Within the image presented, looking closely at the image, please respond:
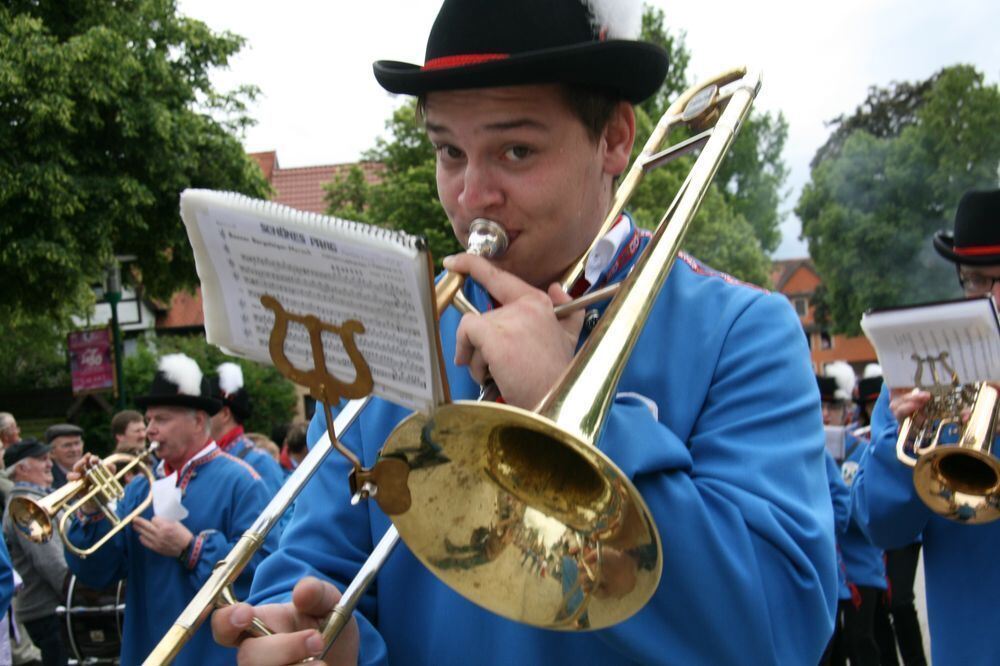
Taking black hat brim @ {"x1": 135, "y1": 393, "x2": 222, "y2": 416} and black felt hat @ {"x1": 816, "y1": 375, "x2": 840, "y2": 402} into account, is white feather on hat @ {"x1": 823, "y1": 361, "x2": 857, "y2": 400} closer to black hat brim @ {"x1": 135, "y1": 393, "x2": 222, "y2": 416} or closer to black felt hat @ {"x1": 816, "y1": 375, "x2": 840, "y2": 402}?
black felt hat @ {"x1": 816, "y1": 375, "x2": 840, "y2": 402}

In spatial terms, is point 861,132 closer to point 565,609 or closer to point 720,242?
point 720,242

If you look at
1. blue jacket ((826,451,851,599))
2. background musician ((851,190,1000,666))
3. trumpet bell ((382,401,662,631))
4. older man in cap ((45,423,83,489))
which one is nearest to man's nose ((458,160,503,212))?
trumpet bell ((382,401,662,631))

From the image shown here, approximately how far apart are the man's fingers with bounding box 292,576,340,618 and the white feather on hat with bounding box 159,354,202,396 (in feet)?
15.1

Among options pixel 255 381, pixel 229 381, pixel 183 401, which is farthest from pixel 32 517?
pixel 255 381

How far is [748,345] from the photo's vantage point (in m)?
1.81

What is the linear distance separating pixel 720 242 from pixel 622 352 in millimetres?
28394

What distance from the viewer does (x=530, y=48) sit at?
5.94 feet

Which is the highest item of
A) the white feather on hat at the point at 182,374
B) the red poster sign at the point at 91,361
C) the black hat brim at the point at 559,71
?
the black hat brim at the point at 559,71

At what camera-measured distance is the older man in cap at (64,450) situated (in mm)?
8773

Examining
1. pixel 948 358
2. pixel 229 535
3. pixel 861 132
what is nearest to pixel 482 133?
pixel 948 358

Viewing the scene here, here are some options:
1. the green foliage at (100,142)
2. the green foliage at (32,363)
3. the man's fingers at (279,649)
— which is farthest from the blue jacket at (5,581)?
the green foliage at (32,363)

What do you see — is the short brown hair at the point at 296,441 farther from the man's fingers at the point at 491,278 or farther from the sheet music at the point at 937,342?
the man's fingers at the point at 491,278

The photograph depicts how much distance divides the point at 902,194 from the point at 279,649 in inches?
1376

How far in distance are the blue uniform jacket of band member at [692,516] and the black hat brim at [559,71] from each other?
16.2 inches
